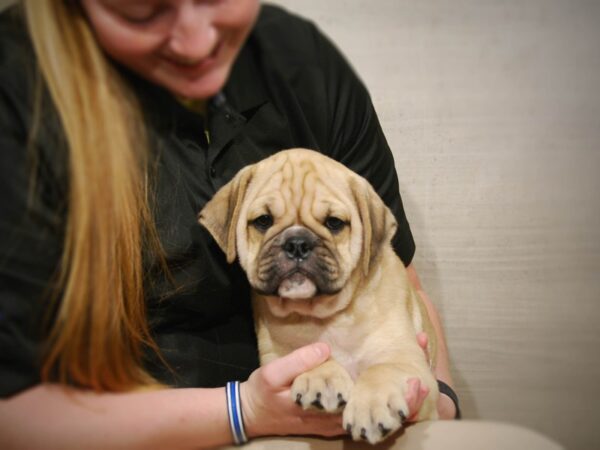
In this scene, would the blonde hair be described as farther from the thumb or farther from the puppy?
the thumb

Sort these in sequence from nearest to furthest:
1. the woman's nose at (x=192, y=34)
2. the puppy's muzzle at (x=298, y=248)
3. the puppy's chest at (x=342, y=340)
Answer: the woman's nose at (x=192, y=34) → the puppy's muzzle at (x=298, y=248) → the puppy's chest at (x=342, y=340)

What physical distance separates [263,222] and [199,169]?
17 centimetres

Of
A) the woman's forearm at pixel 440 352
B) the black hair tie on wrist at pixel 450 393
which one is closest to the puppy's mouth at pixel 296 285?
the woman's forearm at pixel 440 352

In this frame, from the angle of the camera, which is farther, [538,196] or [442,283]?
[442,283]

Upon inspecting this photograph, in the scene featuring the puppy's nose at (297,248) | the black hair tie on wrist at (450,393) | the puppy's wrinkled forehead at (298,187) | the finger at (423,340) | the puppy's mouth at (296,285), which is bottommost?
the black hair tie on wrist at (450,393)

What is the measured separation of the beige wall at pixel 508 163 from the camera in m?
0.90

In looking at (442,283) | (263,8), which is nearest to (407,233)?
(442,283)

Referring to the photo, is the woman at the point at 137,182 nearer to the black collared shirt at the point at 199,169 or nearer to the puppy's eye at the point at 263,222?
the black collared shirt at the point at 199,169

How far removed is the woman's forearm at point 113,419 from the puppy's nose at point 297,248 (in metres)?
0.33

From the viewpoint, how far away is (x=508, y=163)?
0.94 meters

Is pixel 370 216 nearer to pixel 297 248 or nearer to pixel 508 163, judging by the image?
pixel 297 248

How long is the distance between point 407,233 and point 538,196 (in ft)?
0.85

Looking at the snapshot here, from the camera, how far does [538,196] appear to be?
0.94 metres

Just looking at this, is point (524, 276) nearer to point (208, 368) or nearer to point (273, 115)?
point (273, 115)
